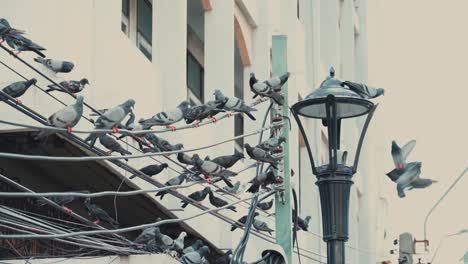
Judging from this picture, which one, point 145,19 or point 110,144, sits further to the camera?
point 145,19

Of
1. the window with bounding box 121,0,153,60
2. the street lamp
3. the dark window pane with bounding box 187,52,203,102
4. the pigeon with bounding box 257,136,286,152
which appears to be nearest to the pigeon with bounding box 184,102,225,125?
the pigeon with bounding box 257,136,286,152

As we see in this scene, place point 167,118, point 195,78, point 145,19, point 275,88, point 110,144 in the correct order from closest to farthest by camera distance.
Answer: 1. point 275,88
2. point 110,144
3. point 167,118
4. point 145,19
5. point 195,78

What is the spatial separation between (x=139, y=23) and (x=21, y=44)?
27.1 feet

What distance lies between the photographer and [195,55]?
25.8m

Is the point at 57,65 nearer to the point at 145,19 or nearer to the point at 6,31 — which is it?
the point at 6,31

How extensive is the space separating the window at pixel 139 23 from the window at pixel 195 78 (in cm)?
288

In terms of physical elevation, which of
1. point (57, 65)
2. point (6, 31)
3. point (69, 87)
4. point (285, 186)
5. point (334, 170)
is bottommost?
point (285, 186)

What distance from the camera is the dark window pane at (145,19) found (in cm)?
2200

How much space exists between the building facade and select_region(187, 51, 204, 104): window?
0.03 meters

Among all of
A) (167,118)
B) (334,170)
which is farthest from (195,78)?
(334,170)

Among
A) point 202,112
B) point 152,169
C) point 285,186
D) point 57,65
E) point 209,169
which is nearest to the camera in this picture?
point 285,186

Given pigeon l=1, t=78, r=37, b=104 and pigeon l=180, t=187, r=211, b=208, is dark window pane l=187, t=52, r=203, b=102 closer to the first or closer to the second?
pigeon l=180, t=187, r=211, b=208

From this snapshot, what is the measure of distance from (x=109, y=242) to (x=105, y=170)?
1.50 meters

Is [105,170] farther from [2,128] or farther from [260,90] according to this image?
[260,90]
